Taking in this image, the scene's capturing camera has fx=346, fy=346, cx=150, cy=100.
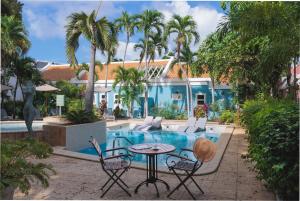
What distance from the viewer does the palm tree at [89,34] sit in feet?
53.6

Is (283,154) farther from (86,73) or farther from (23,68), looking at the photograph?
(86,73)

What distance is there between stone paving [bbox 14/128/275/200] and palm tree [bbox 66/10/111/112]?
852 centimetres

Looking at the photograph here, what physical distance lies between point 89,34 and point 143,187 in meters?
11.4

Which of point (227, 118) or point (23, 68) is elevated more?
point (23, 68)

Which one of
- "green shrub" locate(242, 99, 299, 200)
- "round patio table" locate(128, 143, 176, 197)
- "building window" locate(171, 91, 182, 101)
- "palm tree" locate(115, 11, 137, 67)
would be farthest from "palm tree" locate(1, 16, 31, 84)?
"green shrub" locate(242, 99, 299, 200)

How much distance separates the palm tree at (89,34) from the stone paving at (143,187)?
8523 mm

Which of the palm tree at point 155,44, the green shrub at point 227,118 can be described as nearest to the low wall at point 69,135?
the green shrub at point 227,118

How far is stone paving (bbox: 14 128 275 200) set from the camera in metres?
5.74

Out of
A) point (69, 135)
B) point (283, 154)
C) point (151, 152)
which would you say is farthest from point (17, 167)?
point (69, 135)

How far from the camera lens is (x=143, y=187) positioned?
20.7ft

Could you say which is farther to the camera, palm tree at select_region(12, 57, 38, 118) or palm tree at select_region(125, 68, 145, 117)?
palm tree at select_region(125, 68, 145, 117)

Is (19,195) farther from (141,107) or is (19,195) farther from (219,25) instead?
(141,107)

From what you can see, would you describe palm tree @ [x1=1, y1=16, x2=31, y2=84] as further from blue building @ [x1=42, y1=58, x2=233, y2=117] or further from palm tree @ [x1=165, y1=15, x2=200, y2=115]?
palm tree @ [x1=165, y1=15, x2=200, y2=115]

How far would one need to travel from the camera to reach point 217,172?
→ 752cm
